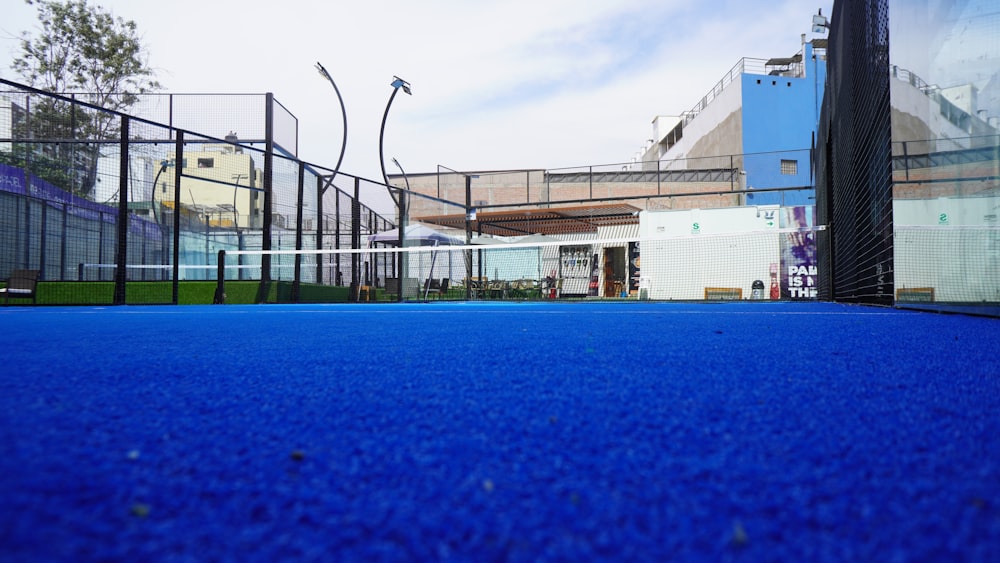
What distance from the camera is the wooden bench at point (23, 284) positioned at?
8.72 metres

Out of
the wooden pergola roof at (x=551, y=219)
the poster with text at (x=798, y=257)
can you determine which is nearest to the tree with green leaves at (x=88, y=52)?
the wooden pergola roof at (x=551, y=219)

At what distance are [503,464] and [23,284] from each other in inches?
426

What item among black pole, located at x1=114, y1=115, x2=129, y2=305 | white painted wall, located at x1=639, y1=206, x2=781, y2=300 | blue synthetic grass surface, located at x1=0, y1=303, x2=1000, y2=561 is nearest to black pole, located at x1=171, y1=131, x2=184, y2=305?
black pole, located at x1=114, y1=115, x2=129, y2=305

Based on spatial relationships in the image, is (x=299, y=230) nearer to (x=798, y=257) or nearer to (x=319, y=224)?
(x=319, y=224)

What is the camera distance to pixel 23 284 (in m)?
8.92

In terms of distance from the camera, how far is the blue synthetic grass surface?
488mm

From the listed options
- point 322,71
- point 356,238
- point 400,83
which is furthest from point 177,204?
point 400,83

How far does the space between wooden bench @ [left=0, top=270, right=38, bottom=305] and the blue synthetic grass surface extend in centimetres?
926

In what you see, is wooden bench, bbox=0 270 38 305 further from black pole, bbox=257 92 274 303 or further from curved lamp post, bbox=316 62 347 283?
curved lamp post, bbox=316 62 347 283

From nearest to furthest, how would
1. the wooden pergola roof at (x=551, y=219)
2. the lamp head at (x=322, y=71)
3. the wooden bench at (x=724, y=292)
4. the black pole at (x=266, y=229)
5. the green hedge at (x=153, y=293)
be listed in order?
the green hedge at (x=153, y=293) → the black pole at (x=266, y=229) → the lamp head at (x=322, y=71) → the wooden bench at (x=724, y=292) → the wooden pergola roof at (x=551, y=219)

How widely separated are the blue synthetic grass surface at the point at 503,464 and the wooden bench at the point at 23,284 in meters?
9.26

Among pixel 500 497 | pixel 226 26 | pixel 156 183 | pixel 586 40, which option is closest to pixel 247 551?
pixel 500 497

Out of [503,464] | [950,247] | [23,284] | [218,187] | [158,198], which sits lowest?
[503,464]

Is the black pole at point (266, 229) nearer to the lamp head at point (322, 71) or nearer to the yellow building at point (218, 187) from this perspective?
the yellow building at point (218, 187)
